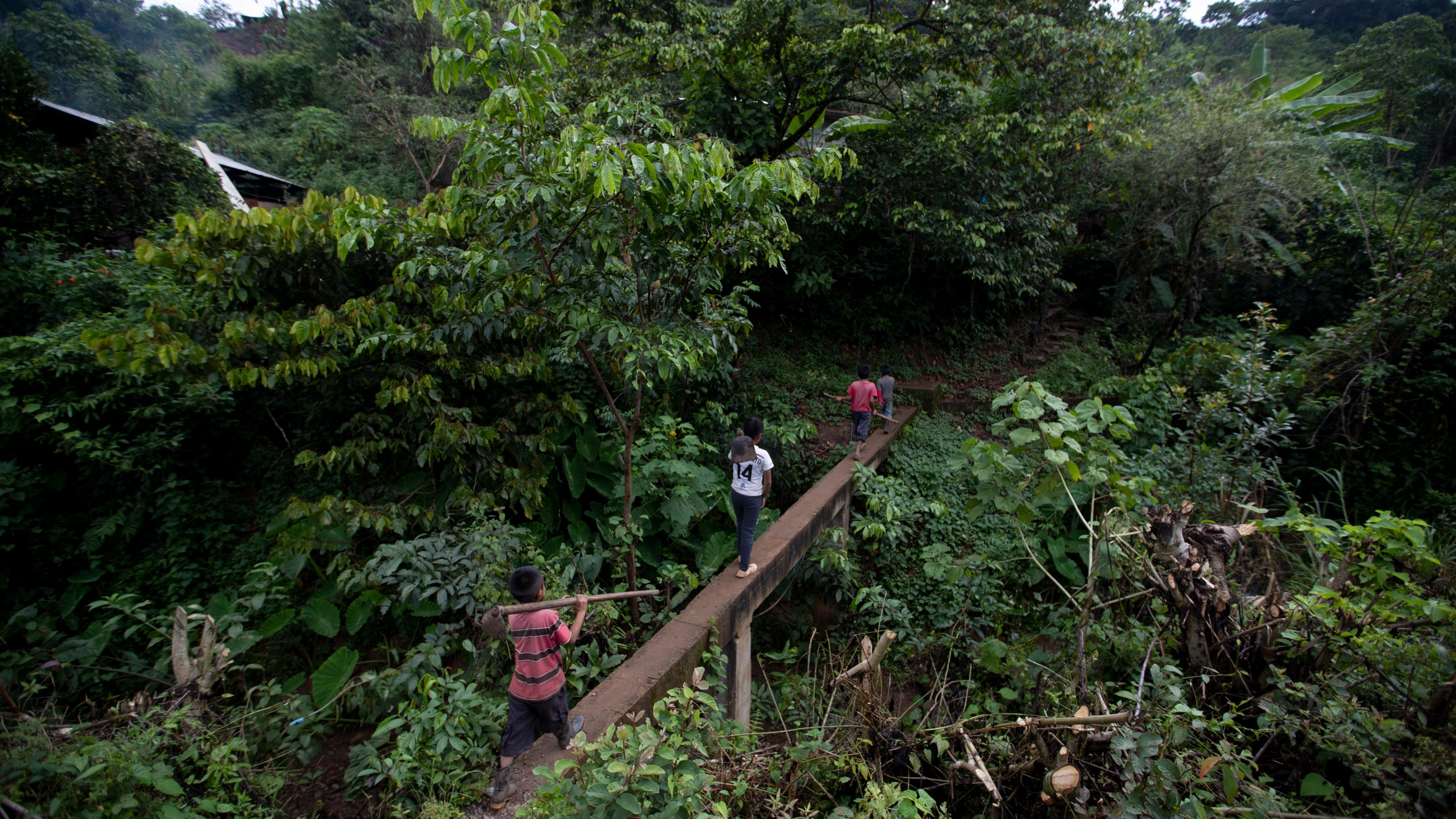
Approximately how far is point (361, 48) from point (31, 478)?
600 inches

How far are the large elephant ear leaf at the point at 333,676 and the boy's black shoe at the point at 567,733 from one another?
2254 mm

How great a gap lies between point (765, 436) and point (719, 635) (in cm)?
381

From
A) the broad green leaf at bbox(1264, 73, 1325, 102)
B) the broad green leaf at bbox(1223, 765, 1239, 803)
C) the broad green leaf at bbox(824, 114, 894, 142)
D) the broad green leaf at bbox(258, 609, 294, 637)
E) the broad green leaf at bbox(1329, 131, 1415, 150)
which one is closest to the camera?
the broad green leaf at bbox(1223, 765, 1239, 803)

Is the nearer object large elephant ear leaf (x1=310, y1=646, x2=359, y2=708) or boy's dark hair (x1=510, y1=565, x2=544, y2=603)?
boy's dark hair (x1=510, y1=565, x2=544, y2=603)

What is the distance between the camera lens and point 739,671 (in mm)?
4758

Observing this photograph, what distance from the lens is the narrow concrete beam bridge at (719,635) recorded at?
11.0ft

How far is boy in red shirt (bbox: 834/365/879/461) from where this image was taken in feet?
22.7

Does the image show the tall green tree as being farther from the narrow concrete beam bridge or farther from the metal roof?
the metal roof

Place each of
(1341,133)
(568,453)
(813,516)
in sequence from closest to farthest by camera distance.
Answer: (813,516) → (568,453) → (1341,133)

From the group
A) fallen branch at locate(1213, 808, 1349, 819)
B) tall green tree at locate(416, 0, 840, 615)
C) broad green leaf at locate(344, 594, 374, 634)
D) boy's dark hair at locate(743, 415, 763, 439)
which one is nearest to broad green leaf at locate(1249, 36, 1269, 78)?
tall green tree at locate(416, 0, 840, 615)

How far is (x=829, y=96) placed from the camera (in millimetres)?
8500

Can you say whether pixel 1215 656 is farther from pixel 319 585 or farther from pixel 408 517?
pixel 319 585

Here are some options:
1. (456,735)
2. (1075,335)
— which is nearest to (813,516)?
(456,735)

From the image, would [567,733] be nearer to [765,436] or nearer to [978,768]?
[978,768]
